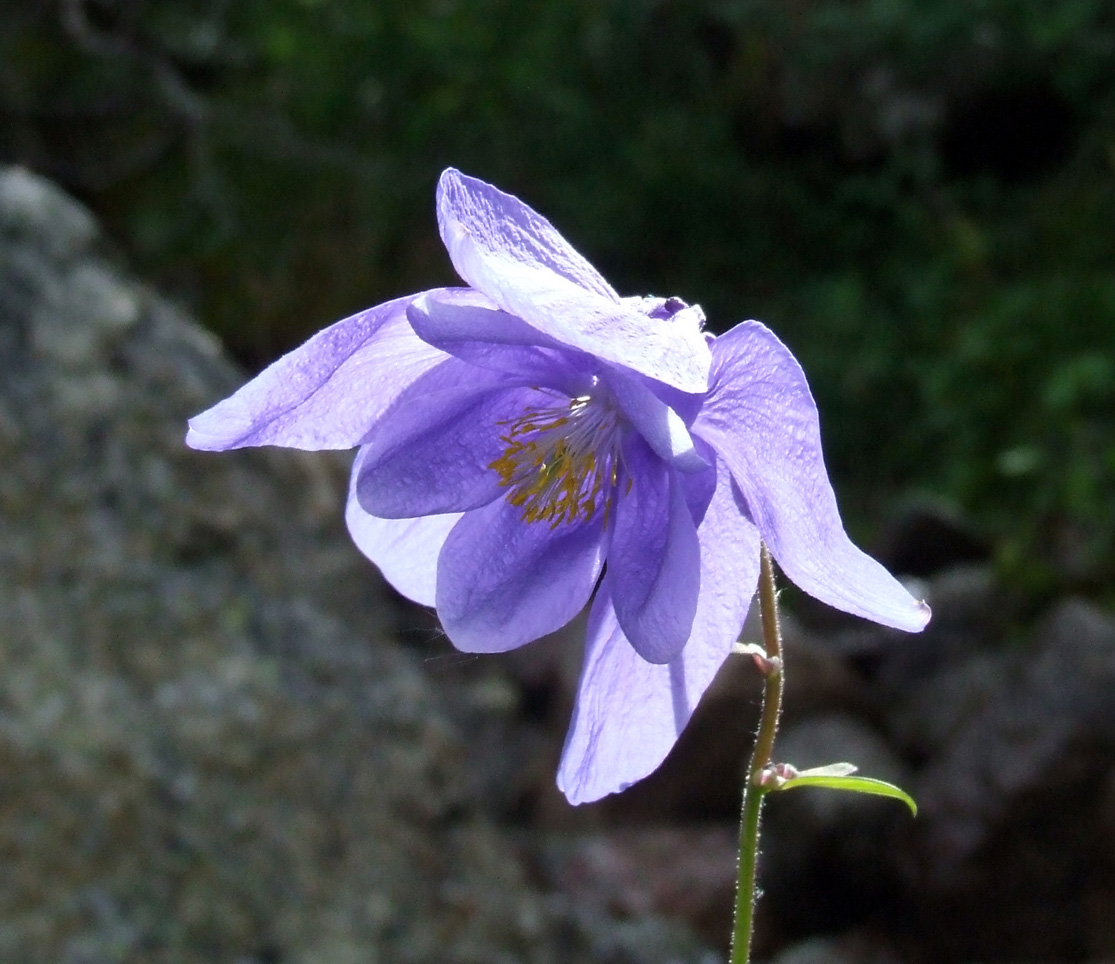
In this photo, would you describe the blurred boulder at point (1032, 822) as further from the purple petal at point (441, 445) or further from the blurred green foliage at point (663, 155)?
the purple petal at point (441, 445)

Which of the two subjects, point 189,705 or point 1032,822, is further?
point 1032,822

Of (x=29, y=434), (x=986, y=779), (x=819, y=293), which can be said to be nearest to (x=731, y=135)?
(x=819, y=293)

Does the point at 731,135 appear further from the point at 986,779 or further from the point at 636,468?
the point at 636,468

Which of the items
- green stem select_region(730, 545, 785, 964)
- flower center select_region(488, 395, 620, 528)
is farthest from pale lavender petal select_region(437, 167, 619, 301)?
green stem select_region(730, 545, 785, 964)

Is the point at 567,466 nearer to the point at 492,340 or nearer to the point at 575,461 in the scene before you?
the point at 575,461

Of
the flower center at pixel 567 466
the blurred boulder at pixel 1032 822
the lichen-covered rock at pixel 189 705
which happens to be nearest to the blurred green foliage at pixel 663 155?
the blurred boulder at pixel 1032 822

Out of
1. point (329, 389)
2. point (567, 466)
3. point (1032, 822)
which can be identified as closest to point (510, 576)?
point (567, 466)

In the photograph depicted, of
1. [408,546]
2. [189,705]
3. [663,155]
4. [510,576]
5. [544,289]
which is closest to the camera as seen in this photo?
[544,289]
